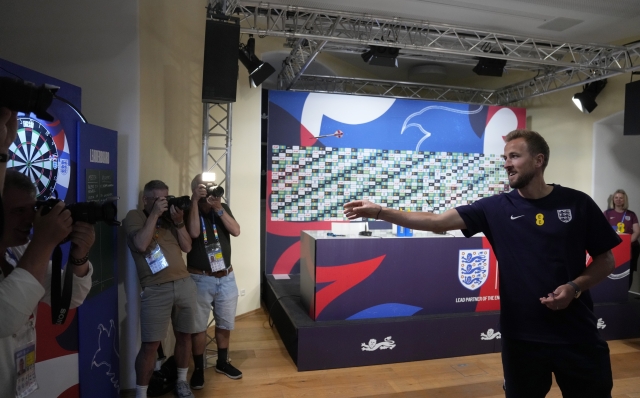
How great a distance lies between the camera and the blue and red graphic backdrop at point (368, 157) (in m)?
5.58

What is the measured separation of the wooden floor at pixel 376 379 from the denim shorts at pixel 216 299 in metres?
0.48

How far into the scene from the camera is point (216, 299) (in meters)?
3.22

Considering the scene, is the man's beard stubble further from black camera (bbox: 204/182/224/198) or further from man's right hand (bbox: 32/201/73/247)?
black camera (bbox: 204/182/224/198)

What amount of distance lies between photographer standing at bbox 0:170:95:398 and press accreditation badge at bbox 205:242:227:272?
70.9 inches

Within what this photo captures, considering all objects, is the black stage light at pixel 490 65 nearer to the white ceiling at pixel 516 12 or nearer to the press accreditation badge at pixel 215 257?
the white ceiling at pixel 516 12

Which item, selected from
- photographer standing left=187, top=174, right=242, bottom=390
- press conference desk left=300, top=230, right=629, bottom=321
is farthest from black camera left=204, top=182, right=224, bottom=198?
press conference desk left=300, top=230, right=629, bottom=321

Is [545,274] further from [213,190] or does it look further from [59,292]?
[213,190]

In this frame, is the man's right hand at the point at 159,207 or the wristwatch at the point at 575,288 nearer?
the wristwatch at the point at 575,288

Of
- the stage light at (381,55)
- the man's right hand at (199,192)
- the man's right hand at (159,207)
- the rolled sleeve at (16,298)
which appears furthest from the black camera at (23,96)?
the stage light at (381,55)

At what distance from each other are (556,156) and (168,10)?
6.01 meters

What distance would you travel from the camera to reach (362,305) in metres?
3.70

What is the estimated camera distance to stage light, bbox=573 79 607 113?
577cm

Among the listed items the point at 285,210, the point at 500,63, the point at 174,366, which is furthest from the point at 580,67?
the point at 174,366

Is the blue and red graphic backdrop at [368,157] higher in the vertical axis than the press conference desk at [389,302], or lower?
higher
